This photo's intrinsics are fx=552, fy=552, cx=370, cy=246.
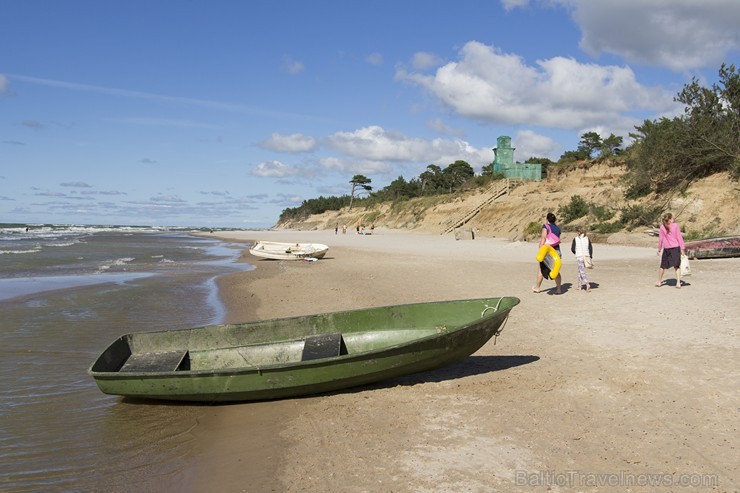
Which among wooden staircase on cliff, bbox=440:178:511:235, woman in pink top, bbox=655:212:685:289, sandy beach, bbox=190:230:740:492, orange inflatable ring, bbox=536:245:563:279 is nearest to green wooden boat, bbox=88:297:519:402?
sandy beach, bbox=190:230:740:492

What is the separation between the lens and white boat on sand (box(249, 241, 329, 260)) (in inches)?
1048

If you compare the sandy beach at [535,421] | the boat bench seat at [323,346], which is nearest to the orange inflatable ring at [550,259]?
the sandy beach at [535,421]

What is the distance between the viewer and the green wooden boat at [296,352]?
609 centimetres

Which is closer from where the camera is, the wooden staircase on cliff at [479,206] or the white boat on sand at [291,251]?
the white boat on sand at [291,251]

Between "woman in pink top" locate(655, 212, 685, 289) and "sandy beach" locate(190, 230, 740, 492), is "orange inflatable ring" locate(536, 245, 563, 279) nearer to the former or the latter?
"sandy beach" locate(190, 230, 740, 492)

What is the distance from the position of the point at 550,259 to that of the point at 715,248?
403 inches

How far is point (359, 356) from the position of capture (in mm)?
5996

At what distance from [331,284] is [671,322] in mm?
9738

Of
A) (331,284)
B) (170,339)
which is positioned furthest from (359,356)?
(331,284)

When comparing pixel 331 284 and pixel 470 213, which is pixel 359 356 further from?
pixel 470 213

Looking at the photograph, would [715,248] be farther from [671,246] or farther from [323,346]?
[323,346]

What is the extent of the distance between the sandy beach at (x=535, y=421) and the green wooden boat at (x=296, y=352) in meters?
0.37

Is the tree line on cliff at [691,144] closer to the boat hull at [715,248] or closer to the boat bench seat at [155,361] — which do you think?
the boat hull at [715,248]

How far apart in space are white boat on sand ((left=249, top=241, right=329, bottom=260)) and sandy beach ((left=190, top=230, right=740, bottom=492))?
679 inches
